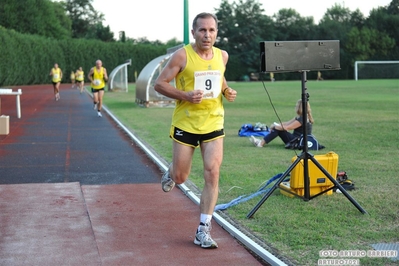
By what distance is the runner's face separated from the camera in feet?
21.0

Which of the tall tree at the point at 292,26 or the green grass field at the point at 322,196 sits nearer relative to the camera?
the green grass field at the point at 322,196

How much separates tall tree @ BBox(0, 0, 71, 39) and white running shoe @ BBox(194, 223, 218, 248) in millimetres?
81318

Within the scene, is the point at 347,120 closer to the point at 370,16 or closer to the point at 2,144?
the point at 2,144

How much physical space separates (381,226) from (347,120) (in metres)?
14.1

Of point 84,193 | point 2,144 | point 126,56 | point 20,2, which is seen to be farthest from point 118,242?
point 20,2

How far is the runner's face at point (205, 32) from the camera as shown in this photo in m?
6.39

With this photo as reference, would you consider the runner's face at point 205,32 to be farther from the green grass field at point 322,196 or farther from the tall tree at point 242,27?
the tall tree at point 242,27

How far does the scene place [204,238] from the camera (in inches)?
252

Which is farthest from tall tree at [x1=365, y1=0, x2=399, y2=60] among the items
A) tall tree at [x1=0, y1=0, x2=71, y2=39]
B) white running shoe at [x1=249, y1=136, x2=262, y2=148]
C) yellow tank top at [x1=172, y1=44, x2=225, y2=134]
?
yellow tank top at [x1=172, y1=44, x2=225, y2=134]

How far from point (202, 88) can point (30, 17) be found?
86008 millimetres

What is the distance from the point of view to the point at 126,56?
82.1 m

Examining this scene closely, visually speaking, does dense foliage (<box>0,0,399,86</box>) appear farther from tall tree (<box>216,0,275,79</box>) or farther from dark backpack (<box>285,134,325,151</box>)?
dark backpack (<box>285,134,325,151</box>)

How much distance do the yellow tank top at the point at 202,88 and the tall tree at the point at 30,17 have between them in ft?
266

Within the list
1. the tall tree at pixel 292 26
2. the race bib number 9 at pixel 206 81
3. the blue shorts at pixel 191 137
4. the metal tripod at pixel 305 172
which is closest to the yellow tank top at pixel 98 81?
the metal tripod at pixel 305 172
